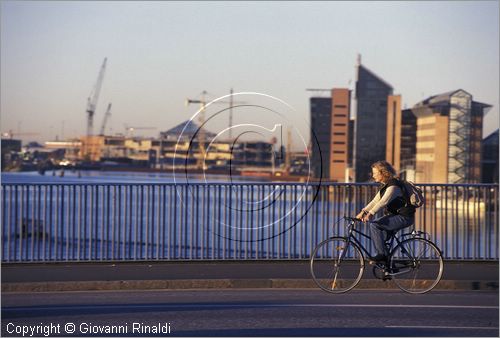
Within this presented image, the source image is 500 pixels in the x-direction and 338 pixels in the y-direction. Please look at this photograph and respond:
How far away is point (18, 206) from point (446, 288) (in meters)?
7.63

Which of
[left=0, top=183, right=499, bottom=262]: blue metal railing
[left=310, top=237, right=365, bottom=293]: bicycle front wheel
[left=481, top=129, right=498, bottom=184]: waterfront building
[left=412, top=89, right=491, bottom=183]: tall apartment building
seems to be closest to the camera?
[left=310, top=237, right=365, bottom=293]: bicycle front wheel

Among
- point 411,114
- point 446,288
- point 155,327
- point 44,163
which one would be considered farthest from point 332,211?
point 411,114

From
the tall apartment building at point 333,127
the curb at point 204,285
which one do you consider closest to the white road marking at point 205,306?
the curb at point 204,285

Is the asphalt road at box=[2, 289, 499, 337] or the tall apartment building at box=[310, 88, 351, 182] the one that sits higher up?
the tall apartment building at box=[310, 88, 351, 182]

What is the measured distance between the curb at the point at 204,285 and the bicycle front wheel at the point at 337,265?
51 cm

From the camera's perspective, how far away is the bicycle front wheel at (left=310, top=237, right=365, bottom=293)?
11.8 metres

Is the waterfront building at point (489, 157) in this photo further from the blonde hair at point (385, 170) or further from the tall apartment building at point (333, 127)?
the blonde hair at point (385, 170)

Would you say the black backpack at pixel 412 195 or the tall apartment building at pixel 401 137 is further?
the tall apartment building at pixel 401 137

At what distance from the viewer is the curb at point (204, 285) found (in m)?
12.6

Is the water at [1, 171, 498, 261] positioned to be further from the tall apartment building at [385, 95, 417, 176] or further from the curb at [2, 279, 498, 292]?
the tall apartment building at [385, 95, 417, 176]

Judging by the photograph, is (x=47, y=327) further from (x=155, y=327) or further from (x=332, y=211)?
(x=332, y=211)

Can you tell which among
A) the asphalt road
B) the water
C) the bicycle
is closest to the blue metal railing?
the water

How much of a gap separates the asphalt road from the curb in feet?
0.72

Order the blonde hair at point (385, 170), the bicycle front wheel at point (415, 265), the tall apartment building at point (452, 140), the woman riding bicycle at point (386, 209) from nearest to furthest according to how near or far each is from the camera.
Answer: the woman riding bicycle at point (386, 209) < the blonde hair at point (385, 170) < the bicycle front wheel at point (415, 265) < the tall apartment building at point (452, 140)
